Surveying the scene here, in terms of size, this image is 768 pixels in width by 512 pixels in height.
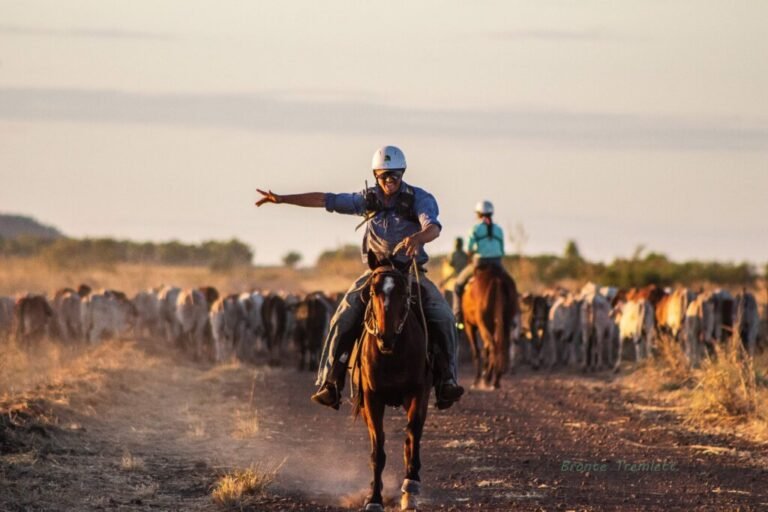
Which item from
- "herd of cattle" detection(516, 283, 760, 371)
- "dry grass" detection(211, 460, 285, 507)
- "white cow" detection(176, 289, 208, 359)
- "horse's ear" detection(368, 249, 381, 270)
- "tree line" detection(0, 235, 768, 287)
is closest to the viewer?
"horse's ear" detection(368, 249, 381, 270)

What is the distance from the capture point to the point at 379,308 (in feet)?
37.1

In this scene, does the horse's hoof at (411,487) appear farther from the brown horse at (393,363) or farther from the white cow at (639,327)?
the white cow at (639,327)

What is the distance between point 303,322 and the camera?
27953mm

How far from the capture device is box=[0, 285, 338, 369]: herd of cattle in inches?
1141

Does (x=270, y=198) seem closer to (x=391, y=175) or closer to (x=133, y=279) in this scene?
(x=391, y=175)

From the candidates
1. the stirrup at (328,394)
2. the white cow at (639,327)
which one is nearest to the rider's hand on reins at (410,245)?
the stirrup at (328,394)

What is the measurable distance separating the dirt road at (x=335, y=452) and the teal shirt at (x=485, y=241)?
2301mm

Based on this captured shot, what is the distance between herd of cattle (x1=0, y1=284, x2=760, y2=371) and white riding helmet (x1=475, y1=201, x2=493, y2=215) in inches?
219

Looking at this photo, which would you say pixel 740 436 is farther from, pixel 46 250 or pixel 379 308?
pixel 46 250

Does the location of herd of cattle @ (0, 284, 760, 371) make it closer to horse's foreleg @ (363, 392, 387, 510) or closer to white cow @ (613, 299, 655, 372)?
white cow @ (613, 299, 655, 372)

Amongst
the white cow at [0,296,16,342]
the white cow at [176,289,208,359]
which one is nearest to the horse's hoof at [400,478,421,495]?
the white cow at [176,289,208,359]

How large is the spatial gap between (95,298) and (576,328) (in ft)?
31.4

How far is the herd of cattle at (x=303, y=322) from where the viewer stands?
27.9 meters

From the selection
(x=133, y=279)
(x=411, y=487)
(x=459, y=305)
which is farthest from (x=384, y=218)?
(x=133, y=279)
